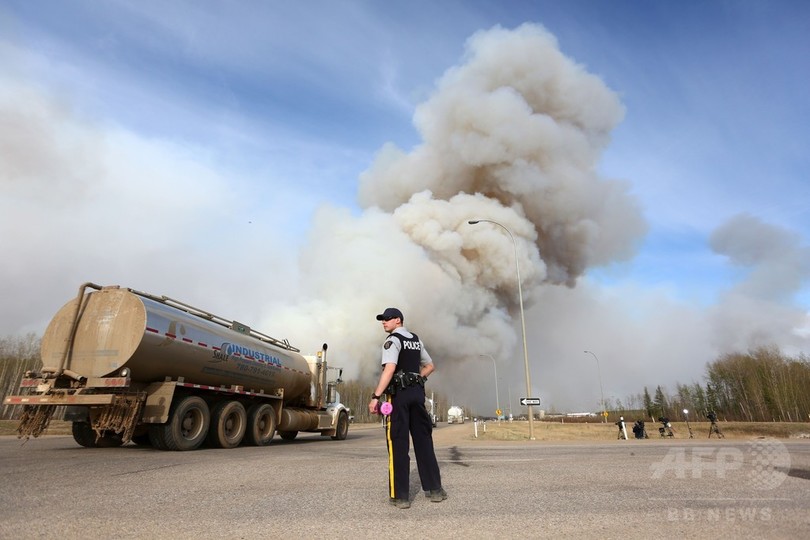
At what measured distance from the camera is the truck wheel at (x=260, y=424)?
10.7 meters

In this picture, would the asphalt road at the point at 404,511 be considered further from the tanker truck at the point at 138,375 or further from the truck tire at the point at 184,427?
the truck tire at the point at 184,427

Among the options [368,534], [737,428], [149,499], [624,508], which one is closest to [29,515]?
[149,499]

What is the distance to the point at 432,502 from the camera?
11.5 feet

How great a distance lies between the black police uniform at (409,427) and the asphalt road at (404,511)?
24 cm

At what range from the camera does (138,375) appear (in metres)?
8.08

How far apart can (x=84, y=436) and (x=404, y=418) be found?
29.9ft

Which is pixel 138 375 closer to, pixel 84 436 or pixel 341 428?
pixel 84 436

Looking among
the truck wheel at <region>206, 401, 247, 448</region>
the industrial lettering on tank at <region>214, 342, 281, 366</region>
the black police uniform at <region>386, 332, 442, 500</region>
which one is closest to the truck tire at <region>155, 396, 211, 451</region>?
the truck wheel at <region>206, 401, 247, 448</region>

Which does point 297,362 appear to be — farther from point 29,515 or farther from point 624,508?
point 624,508

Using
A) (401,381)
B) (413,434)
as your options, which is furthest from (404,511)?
(401,381)

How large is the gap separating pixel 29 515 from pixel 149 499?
759mm

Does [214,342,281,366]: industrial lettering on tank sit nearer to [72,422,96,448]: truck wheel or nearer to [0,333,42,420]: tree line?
[72,422,96,448]: truck wheel

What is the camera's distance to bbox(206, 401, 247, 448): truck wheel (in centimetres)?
949

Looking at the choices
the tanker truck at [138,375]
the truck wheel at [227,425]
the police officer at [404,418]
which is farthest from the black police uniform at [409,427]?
the truck wheel at [227,425]
